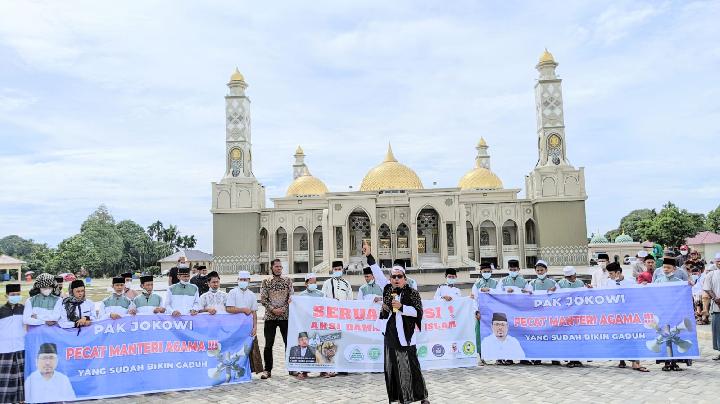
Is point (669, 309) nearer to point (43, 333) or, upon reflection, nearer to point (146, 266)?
point (43, 333)

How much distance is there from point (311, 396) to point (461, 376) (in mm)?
2179

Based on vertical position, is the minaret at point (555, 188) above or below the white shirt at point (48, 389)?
above

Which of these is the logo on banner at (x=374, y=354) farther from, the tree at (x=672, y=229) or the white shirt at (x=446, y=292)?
the tree at (x=672, y=229)

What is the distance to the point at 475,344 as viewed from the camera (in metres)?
7.86

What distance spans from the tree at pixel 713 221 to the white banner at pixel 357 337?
61693mm

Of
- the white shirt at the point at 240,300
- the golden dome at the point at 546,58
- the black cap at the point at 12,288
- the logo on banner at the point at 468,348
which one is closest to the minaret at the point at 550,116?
the golden dome at the point at 546,58

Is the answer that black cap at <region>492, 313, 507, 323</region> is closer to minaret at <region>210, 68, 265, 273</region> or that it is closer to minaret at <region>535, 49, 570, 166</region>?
minaret at <region>210, 68, 265, 273</region>

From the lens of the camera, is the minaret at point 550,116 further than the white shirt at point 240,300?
Yes

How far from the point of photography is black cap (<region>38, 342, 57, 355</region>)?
617cm

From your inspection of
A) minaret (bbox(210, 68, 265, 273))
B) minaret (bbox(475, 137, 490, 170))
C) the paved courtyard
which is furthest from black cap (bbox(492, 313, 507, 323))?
minaret (bbox(475, 137, 490, 170))

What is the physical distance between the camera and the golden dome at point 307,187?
46469 millimetres

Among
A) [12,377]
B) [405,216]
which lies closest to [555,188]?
[405,216]

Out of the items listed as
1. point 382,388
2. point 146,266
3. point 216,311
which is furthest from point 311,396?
point 146,266

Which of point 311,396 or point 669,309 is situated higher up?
point 669,309
